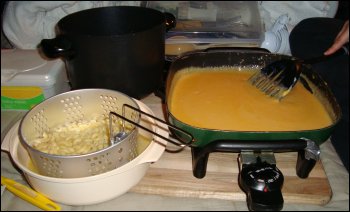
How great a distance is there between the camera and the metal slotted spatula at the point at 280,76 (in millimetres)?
622

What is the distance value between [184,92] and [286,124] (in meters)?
0.21

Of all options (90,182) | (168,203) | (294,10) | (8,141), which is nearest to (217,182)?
(168,203)

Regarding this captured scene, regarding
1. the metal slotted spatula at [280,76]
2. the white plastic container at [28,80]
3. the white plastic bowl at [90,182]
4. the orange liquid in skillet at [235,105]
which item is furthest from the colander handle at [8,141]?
the metal slotted spatula at [280,76]

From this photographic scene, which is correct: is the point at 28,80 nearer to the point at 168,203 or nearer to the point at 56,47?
the point at 56,47

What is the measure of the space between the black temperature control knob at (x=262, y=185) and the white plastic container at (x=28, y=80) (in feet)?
1.43

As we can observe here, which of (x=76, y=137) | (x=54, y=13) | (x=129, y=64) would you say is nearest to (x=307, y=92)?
(x=129, y=64)

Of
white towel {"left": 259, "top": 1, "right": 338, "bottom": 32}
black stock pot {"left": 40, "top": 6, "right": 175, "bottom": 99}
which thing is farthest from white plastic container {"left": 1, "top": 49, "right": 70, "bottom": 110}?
white towel {"left": 259, "top": 1, "right": 338, "bottom": 32}

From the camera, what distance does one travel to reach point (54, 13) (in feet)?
2.90

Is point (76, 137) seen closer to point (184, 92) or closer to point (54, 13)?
point (184, 92)

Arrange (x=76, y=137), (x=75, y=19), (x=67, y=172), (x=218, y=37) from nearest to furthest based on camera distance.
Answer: (x=67, y=172), (x=76, y=137), (x=75, y=19), (x=218, y=37)

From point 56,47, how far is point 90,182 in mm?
259

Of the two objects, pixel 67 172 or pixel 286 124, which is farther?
pixel 286 124

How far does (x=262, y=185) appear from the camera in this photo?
425 mm

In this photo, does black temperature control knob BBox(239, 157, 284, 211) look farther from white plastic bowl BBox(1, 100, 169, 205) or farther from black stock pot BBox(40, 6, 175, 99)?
black stock pot BBox(40, 6, 175, 99)
